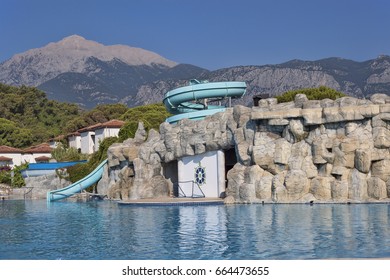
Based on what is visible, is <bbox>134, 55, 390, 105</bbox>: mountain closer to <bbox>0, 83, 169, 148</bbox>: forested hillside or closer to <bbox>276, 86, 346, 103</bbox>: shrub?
<bbox>0, 83, 169, 148</bbox>: forested hillside

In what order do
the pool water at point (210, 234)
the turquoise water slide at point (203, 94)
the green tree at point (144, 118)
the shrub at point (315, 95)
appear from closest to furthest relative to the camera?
the pool water at point (210, 234), the turquoise water slide at point (203, 94), the shrub at point (315, 95), the green tree at point (144, 118)

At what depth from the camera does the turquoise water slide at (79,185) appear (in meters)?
39.2

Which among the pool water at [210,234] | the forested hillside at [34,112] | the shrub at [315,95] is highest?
the forested hillside at [34,112]

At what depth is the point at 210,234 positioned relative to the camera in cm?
1677

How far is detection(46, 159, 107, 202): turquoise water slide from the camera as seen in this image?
1542 inches

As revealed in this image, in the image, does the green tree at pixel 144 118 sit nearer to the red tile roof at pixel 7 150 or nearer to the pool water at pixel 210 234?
the red tile roof at pixel 7 150

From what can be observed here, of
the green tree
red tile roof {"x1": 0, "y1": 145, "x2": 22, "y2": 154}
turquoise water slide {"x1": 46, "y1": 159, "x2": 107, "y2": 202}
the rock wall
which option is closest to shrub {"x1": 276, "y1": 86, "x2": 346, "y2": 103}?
the green tree

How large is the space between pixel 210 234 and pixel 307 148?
11755 mm

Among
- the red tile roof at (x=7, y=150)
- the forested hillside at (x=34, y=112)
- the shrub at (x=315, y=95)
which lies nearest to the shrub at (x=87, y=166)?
the shrub at (x=315, y=95)

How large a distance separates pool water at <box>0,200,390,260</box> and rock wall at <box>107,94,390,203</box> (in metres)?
1.70

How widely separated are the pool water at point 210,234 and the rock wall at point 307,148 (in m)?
1.70

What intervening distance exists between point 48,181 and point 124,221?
86.0 ft

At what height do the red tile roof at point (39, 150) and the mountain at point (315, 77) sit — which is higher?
the mountain at point (315, 77)
